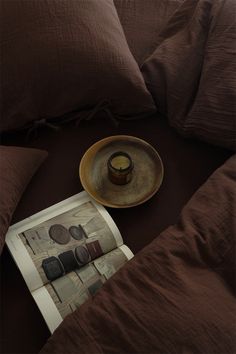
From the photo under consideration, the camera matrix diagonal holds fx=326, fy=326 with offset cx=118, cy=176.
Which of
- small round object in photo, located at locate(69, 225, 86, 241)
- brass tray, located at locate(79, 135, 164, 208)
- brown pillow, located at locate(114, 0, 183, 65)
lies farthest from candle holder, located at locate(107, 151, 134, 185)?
brown pillow, located at locate(114, 0, 183, 65)

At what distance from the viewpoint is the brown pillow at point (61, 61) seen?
70cm

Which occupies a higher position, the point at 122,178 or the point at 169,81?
the point at 169,81

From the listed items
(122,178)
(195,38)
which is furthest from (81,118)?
(195,38)

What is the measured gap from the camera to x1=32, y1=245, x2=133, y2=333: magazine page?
2.00 feet

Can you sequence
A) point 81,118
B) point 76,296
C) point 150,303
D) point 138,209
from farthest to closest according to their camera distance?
point 81,118
point 138,209
point 76,296
point 150,303

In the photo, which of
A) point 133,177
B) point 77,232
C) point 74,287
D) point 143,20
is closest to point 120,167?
point 133,177

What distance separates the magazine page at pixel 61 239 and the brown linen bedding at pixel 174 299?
117 mm

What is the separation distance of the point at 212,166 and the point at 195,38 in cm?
32

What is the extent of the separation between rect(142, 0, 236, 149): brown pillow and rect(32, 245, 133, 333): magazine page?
1.10ft

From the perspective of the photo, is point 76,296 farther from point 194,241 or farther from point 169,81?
point 169,81

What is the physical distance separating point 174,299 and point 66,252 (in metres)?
0.25

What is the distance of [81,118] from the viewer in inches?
33.3

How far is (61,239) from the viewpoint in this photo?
68 centimetres

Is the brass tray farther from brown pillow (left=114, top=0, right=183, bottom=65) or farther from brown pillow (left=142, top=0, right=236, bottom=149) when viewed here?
brown pillow (left=114, top=0, right=183, bottom=65)
